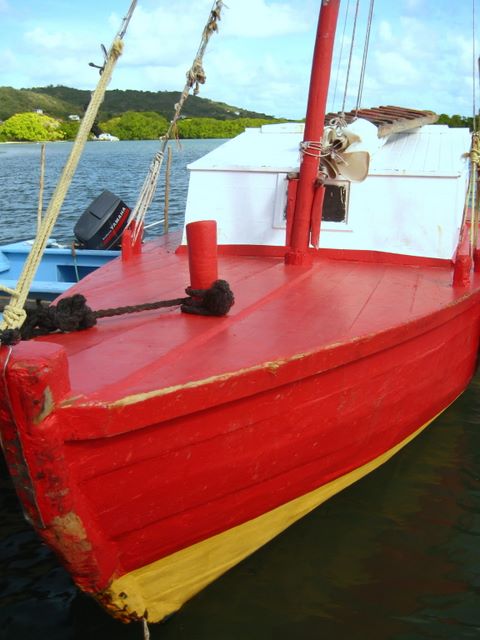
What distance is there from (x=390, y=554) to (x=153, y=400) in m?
2.42

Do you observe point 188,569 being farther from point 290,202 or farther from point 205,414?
point 290,202

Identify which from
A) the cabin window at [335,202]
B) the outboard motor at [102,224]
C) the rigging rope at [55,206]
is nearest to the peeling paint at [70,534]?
the rigging rope at [55,206]

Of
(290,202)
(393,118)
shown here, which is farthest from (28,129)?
(290,202)

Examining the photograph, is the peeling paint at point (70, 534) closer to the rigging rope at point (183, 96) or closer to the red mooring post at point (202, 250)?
the red mooring post at point (202, 250)

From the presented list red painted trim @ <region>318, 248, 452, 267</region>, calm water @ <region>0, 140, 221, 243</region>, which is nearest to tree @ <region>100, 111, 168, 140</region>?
calm water @ <region>0, 140, 221, 243</region>

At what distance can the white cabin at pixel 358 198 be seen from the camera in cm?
581

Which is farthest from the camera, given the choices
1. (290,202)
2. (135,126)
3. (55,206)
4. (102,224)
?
(135,126)

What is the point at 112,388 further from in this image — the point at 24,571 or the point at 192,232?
the point at 24,571

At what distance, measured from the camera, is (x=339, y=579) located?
443 cm

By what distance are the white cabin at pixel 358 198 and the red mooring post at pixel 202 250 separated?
193cm

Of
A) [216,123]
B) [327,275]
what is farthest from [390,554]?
[216,123]

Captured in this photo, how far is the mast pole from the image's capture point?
543 centimetres

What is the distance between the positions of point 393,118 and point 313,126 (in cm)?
208

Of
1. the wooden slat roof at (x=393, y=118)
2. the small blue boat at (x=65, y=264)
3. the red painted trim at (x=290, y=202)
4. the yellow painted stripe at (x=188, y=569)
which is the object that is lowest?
the yellow painted stripe at (x=188, y=569)
